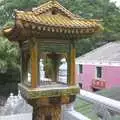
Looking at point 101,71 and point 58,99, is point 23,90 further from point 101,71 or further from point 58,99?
point 101,71

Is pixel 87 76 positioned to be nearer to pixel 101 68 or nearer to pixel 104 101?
pixel 101 68

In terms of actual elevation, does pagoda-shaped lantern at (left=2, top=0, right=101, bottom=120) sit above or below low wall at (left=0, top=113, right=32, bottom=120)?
above

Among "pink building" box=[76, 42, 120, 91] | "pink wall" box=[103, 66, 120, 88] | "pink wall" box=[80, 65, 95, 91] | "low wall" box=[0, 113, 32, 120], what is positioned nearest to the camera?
"low wall" box=[0, 113, 32, 120]

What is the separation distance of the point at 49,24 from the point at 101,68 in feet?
52.4

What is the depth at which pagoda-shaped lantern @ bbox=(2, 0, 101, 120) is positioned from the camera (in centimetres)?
377

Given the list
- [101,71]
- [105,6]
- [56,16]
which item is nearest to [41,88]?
[56,16]

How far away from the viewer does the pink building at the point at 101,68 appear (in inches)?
725

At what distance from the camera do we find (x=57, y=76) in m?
4.63

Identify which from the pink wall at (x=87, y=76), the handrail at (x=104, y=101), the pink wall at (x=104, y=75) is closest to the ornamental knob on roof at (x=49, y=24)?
the handrail at (x=104, y=101)

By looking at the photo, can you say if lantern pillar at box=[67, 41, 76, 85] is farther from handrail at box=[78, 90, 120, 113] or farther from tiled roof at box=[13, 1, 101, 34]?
handrail at box=[78, 90, 120, 113]

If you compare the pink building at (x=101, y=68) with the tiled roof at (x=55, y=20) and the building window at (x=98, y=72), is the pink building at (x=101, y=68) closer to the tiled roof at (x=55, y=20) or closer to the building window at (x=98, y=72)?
the building window at (x=98, y=72)

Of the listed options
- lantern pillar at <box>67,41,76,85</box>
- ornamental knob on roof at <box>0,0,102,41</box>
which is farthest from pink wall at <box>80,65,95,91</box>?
ornamental knob on roof at <box>0,0,102,41</box>

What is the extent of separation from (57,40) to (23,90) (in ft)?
2.55

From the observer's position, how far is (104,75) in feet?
63.6
